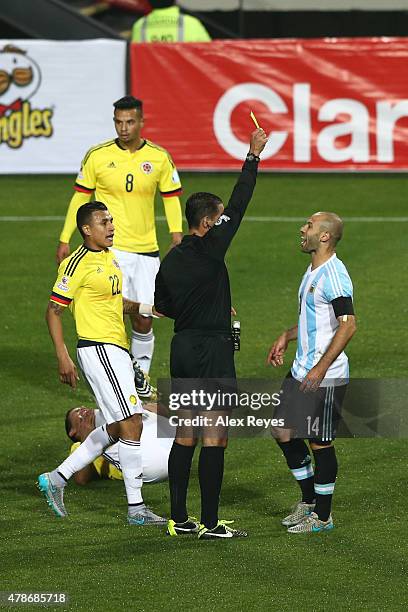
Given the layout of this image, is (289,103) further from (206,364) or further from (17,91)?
(206,364)

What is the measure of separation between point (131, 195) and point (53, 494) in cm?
361

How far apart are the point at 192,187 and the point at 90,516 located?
12.3 metres

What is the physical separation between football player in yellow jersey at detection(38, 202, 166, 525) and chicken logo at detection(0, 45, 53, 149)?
13.0 meters

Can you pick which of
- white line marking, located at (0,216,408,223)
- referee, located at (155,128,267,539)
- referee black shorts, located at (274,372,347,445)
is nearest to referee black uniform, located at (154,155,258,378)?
referee, located at (155,128,267,539)

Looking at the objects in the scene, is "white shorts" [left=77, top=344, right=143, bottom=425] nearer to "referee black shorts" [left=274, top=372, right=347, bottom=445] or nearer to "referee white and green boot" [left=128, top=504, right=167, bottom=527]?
"referee white and green boot" [left=128, top=504, right=167, bottom=527]

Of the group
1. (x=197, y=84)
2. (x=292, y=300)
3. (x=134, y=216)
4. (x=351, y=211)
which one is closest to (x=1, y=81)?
(x=197, y=84)

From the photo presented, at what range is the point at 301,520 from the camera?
9602 mm

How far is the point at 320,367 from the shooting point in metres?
9.11

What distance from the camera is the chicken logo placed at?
22.7 m

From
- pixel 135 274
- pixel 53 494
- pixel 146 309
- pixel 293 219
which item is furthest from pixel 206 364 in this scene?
pixel 293 219

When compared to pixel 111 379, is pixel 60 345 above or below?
above

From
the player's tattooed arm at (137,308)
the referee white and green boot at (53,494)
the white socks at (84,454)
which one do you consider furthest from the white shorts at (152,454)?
the player's tattooed arm at (137,308)

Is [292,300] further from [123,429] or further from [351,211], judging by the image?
[123,429]

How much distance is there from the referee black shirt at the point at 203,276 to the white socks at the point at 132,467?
968 mm
